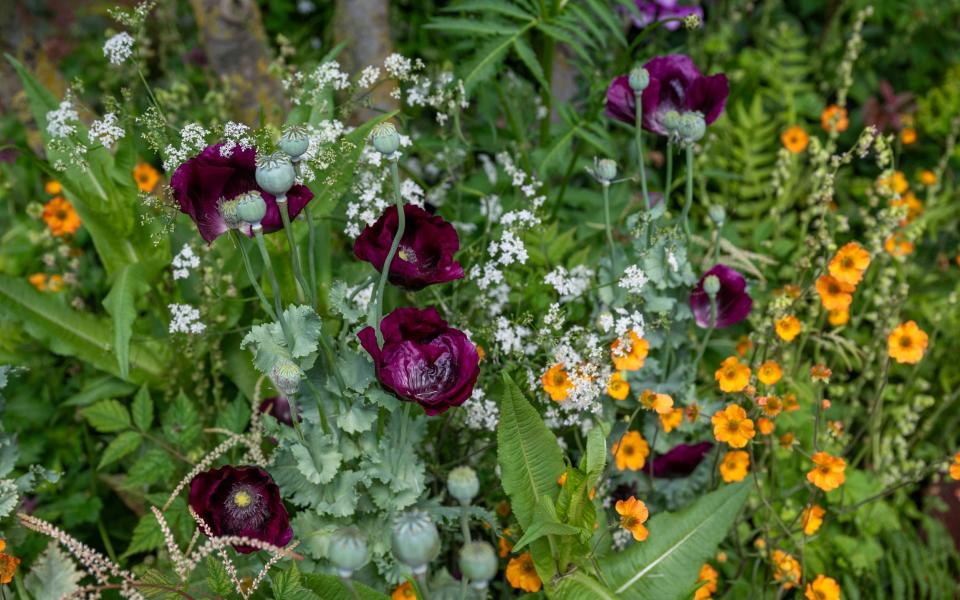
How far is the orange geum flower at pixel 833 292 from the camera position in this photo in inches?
65.8

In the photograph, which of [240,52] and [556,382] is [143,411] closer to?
[556,382]

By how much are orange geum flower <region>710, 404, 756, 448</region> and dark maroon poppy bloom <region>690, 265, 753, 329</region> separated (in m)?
0.22

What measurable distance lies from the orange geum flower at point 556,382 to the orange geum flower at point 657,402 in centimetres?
16

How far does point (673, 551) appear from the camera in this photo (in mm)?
1496

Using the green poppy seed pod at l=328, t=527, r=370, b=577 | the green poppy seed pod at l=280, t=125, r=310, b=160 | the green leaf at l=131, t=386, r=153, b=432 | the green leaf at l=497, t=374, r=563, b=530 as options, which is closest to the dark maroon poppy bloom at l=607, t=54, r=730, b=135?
the green leaf at l=497, t=374, r=563, b=530

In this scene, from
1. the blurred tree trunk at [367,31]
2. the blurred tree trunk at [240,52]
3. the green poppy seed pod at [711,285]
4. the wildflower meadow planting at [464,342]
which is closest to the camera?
the wildflower meadow planting at [464,342]

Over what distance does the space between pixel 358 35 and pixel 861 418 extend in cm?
182

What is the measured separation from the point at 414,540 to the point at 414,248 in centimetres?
44

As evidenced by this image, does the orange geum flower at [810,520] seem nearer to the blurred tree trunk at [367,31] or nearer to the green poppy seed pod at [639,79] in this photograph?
the green poppy seed pod at [639,79]

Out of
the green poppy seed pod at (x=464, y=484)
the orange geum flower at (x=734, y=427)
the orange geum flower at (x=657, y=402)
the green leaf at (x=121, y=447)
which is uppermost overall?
the green poppy seed pod at (x=464, y=484)

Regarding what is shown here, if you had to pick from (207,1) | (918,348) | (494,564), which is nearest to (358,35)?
(207,1)

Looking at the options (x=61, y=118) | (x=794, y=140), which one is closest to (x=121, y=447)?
(x=61, y=118)

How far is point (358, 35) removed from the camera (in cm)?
275

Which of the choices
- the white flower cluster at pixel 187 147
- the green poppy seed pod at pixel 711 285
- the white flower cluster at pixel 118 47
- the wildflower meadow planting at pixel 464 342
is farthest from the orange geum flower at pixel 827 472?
the white flower cluster at pixel 118 47
